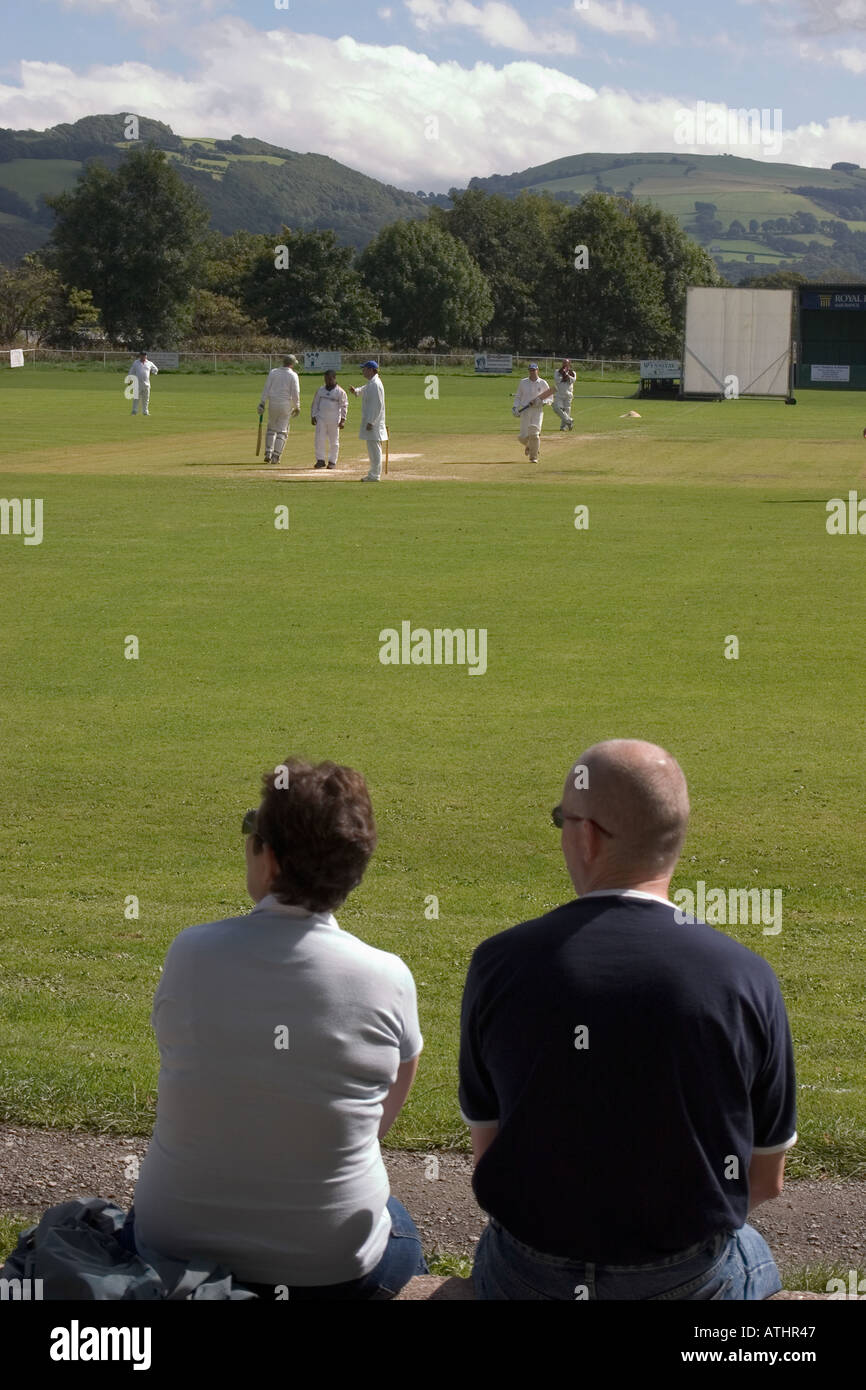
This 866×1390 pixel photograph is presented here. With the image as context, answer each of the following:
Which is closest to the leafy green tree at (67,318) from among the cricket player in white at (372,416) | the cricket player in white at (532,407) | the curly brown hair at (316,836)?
the cricket player in white at (532,407)

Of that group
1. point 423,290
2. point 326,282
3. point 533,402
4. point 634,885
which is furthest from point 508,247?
point 634,885

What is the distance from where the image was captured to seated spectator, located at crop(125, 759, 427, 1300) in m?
3.62

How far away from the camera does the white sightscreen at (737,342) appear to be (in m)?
68.2

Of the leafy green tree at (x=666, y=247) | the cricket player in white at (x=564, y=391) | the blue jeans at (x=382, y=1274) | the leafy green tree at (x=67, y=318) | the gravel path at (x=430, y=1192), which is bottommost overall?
the gravel path at (x=430, y=1192)

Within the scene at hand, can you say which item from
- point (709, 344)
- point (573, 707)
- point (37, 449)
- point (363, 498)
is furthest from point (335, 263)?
point (573, 707)

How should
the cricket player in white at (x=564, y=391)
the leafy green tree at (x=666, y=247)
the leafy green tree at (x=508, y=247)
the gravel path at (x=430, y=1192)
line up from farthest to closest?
1. the leafy green tree at (x=666, y=247)
2. the leafy green tree at (x=508, y=247)
3. the cricket player in white at (x=564, y=391)
4. the gravel path at (x=430, y=1192)

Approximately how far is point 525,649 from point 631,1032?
12159 millimetres

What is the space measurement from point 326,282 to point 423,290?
15.0m

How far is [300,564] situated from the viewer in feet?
66.3

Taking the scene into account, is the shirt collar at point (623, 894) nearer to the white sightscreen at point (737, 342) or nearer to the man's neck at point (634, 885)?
the man's neck at point (634, 885)

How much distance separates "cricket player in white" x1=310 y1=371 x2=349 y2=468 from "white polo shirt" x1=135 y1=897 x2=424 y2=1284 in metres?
27.1

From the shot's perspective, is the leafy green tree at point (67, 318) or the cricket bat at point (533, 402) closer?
the cricket bat at point (533, 402)

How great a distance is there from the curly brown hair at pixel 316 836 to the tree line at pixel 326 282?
10028 centimetres
